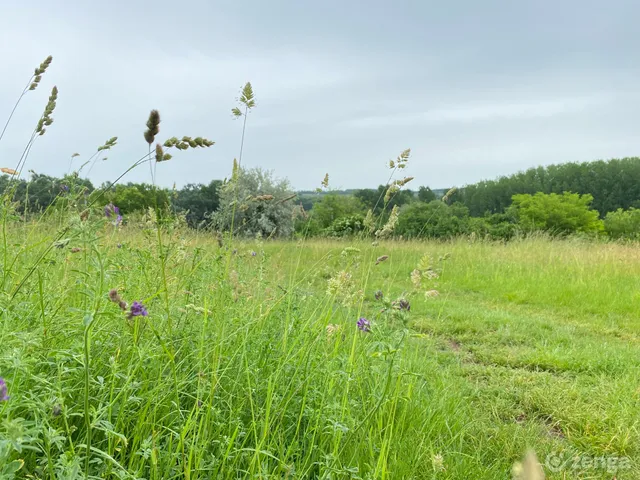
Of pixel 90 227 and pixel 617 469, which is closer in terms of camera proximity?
pixel 90 227

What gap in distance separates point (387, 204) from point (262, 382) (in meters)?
1.19

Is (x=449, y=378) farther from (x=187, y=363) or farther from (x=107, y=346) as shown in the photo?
(x=107, y=346)

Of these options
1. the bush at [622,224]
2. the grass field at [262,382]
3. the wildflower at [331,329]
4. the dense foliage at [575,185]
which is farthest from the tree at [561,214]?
the wildflower at [331,329]

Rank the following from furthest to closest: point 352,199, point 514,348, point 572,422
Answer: point 352,199 → point 514,348 → point 572,422

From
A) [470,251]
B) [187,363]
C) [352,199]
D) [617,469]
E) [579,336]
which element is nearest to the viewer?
[187,363]

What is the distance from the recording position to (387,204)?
96.0 inches

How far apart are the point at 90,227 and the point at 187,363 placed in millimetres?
689

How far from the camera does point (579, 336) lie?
4.55m

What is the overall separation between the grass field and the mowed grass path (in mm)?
16

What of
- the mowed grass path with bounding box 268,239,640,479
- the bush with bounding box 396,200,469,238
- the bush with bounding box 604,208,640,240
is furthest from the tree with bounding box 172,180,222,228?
the bush with bounding box 604,208,640,240

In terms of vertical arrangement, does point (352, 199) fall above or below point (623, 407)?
above

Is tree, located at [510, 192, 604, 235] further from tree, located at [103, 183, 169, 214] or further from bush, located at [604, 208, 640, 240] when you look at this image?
tree, located at [103, 183, 169, 214]

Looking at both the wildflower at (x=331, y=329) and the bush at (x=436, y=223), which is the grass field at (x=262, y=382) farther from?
the bush at (x=436, y=223)

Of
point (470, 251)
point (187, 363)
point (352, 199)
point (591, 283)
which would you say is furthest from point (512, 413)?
point (352, 199)
